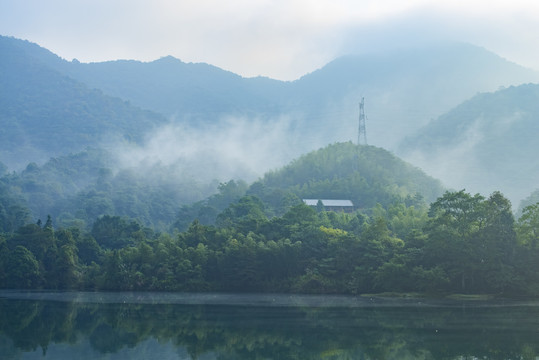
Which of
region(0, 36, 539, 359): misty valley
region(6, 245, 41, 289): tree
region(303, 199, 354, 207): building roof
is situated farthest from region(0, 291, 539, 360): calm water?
region(303, 199, 354, 207): building roof

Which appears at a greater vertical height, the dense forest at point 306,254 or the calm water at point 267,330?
the dense forest at point 306,254

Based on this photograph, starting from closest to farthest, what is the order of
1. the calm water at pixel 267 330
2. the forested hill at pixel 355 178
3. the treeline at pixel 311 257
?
1. the calm water at pixel 267 330
2. the treeline at pixel 311 257
3. the forested hill at pixel 355 178

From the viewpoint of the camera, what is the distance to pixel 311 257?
5206cm

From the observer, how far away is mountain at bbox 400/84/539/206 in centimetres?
12638

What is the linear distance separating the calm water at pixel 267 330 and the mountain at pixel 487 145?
90621mm

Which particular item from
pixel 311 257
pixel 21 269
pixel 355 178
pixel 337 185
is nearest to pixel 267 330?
pixel 311 257

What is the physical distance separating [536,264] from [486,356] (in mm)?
26470

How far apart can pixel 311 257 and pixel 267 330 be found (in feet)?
85.4

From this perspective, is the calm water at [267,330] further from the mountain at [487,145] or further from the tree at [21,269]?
the mountain at [487,145]

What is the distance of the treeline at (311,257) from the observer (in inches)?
1781

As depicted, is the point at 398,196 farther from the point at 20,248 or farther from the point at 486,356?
the point at 486,356

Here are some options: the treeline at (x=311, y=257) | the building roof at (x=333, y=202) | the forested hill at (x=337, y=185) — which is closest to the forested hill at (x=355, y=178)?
the forested hill at (x=337, y=185)

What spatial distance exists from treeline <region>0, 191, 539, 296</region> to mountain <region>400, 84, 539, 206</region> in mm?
69687

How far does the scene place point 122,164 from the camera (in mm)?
161000
